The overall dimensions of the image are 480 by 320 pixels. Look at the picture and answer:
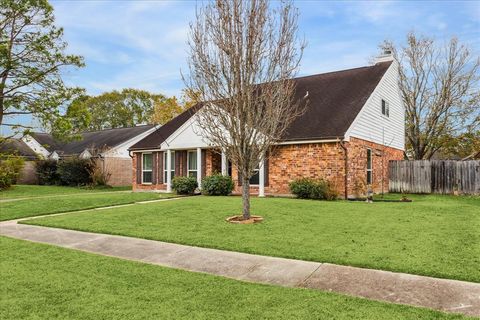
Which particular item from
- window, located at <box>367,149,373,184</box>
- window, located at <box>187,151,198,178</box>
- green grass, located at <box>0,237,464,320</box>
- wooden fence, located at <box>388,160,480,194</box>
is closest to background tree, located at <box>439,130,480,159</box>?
wooden fence, located at <box>388,160,480,194</box>

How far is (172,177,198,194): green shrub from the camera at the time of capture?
1855 cm

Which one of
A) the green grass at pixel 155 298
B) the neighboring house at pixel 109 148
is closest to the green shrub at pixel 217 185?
the green grass at pixel 155 298

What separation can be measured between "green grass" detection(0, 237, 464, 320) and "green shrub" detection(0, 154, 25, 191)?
2229cm

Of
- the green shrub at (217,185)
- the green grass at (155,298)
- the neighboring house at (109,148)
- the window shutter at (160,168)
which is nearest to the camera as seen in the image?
the green grass at (155,298)

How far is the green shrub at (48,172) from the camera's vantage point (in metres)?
31.3

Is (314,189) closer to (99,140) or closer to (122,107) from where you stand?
(99,140)

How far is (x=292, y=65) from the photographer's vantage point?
32.0ft

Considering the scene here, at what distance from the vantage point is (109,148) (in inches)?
1199

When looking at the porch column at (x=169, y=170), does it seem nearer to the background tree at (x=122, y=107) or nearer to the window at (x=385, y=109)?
the window at (x=385, y=109)

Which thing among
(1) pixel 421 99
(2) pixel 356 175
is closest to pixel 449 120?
(1) pixel 421 99

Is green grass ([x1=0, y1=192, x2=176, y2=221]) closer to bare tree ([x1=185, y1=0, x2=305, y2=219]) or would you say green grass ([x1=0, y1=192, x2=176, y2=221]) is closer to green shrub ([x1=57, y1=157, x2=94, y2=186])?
bare tree ([x1=185, y1=0, x2=305, y2=219])

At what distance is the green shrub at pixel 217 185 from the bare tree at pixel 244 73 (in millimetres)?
7335

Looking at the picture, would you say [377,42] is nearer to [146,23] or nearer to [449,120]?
[449,120]

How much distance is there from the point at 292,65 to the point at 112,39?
1084 centimetres
